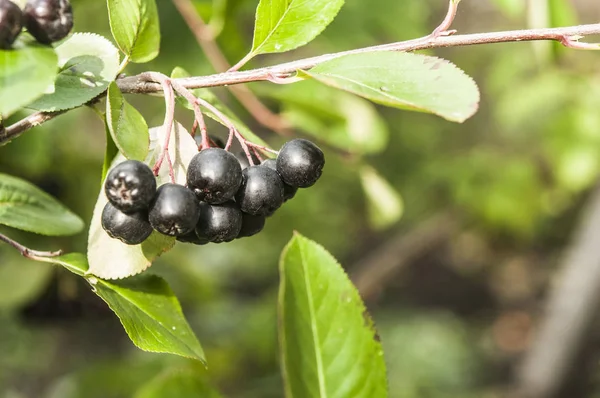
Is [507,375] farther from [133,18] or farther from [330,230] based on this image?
[133,18]

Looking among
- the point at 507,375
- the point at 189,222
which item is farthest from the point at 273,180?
the point at 507,375

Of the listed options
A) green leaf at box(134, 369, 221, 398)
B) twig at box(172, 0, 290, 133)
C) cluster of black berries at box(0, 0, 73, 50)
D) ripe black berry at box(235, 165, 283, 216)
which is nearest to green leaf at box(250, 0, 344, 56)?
ripe black berry at box(235, 165, 283, 216)

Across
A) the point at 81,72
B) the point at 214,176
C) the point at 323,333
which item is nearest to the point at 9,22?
the point at 81,72

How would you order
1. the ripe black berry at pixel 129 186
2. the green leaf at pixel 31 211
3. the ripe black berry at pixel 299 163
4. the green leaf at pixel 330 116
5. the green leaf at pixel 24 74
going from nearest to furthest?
the green leaf at pixel 24 74, the ripe black berry at pixel 129 186, the ripe black berry at pixel 299 163, the green leaf at pixel 31 211, the green leaf at pixel 330 116

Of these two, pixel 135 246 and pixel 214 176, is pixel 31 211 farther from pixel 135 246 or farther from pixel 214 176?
pixel 214 176

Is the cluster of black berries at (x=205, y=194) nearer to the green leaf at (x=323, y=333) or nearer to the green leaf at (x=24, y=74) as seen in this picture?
the green leaf at (x=24, y=74)

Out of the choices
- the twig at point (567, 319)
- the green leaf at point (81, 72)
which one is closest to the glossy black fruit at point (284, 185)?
the green leaf at point (81, 72)
